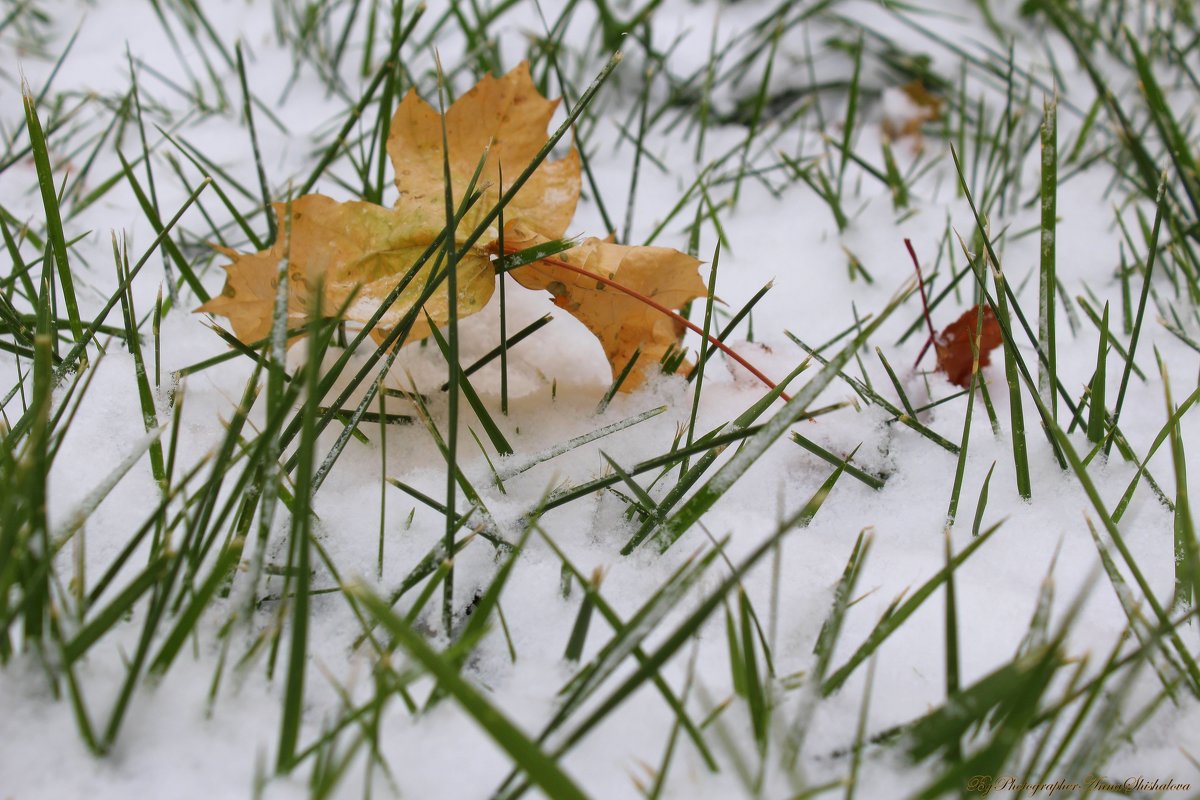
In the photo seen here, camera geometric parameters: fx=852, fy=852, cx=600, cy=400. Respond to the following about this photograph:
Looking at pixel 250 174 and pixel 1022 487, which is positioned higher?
pixel 250 174

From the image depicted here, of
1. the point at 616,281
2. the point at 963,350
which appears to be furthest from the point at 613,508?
the point at 963,350

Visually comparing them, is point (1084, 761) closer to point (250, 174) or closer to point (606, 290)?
point (606, 290)

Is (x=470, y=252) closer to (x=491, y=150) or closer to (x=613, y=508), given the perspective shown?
(x=491, y=150)

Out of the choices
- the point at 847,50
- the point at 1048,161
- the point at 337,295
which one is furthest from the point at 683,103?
the point at 337,295

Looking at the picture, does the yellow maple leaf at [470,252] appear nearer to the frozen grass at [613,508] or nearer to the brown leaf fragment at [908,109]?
the frozen grass at [613,508]

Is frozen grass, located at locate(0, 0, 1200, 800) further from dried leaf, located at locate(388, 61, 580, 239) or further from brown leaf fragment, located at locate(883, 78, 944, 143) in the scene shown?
brown leaf fragment, located at locate(883, 78, 944, 143)

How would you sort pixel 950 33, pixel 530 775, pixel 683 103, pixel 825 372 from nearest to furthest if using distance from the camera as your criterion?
1. pixel 530 775
2. pixel 825 372
3. pixel 683 103
4. pixel 950 33
